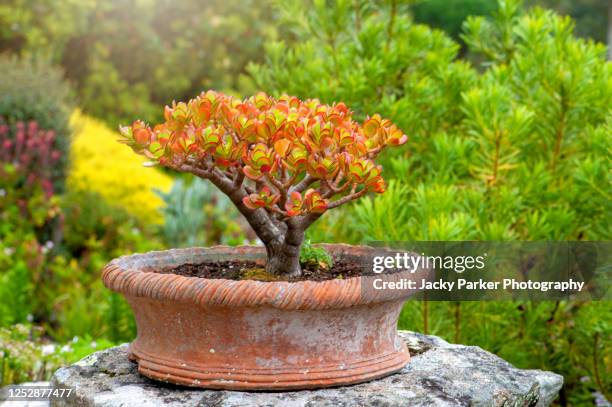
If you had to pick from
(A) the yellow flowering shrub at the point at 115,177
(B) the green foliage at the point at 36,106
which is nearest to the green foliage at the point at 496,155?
(B) the green foliage at the point at 36,106

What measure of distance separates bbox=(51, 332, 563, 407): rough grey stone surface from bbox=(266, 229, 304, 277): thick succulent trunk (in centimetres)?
38

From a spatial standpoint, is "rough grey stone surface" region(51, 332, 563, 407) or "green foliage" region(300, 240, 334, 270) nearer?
"rough grey stone surface" region(51, 332, 563, 407)

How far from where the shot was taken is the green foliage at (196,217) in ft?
22.2

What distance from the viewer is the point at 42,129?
7895 mm

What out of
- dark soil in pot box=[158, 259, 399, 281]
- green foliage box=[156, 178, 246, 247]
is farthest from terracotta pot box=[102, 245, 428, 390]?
green foliage box=[156, 178, 246, 247]

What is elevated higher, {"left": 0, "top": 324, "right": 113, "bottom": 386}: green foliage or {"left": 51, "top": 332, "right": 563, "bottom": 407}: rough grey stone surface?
{"left": 51, "top": 332, "right": 563, "bottom": 407}: rough grey stone surface

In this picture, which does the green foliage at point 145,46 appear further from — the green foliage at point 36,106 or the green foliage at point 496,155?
the green foliage at point 496,155

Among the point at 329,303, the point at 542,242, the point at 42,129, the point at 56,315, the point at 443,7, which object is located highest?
the point at 443,7

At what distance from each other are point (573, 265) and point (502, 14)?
1349 mm

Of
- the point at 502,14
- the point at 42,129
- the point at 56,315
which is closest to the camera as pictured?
the point at 502,14

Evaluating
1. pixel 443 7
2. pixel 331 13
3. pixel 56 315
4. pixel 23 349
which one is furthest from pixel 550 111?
pixel 443 7

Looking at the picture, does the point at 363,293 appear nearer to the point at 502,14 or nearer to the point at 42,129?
the point at 502,14

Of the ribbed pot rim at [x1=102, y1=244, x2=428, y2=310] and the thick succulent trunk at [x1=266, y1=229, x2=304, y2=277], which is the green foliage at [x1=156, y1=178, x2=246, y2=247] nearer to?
the thick succulent trunk at [x1=266, y1=229, x2=304, y2=277]

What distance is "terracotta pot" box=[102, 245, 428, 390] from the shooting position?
2086 millimetres
